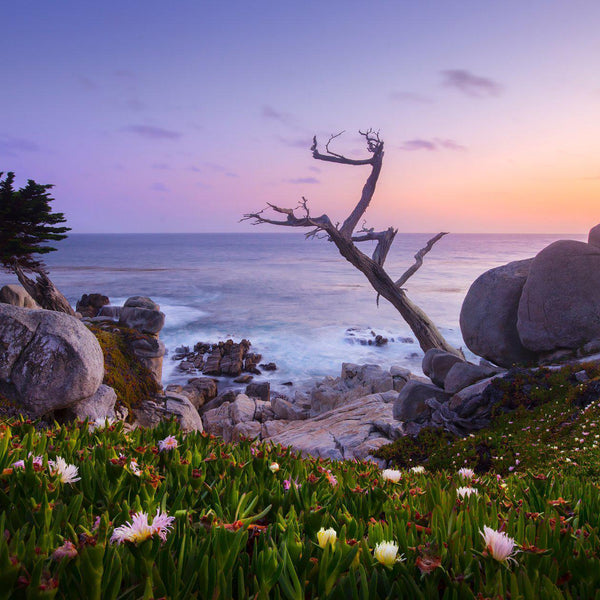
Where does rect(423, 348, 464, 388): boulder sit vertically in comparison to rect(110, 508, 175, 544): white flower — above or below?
below

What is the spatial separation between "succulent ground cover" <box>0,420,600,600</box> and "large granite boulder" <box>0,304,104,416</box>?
613 centimetres

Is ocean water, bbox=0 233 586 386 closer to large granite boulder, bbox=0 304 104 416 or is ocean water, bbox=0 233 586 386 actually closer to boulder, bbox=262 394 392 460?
boulder, bbox=262 394 392 460

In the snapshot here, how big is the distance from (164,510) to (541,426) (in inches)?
280

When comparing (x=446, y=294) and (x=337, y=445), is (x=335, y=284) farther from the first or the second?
(x=337, y=445)

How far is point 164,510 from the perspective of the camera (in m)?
1.83

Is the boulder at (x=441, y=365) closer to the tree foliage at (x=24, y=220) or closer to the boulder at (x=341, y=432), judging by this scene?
the boulder at (x=341, y=432)

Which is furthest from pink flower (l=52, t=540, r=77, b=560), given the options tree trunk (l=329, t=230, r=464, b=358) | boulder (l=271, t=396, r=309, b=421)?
tree trunk (l=329, t=230, r=464, b=358)

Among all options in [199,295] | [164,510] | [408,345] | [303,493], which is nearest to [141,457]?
[164,510]

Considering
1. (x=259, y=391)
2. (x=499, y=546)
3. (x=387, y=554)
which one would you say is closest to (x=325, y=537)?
(x=387, y=554)

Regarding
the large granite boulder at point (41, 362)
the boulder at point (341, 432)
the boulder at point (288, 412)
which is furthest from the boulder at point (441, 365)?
the large granite boulder at point (41, 362)

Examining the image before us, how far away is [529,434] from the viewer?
7105 millimetres

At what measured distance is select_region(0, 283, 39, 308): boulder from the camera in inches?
508

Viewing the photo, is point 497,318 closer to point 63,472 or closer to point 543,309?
point 543,309

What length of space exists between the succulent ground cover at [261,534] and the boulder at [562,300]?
890 centimetres
